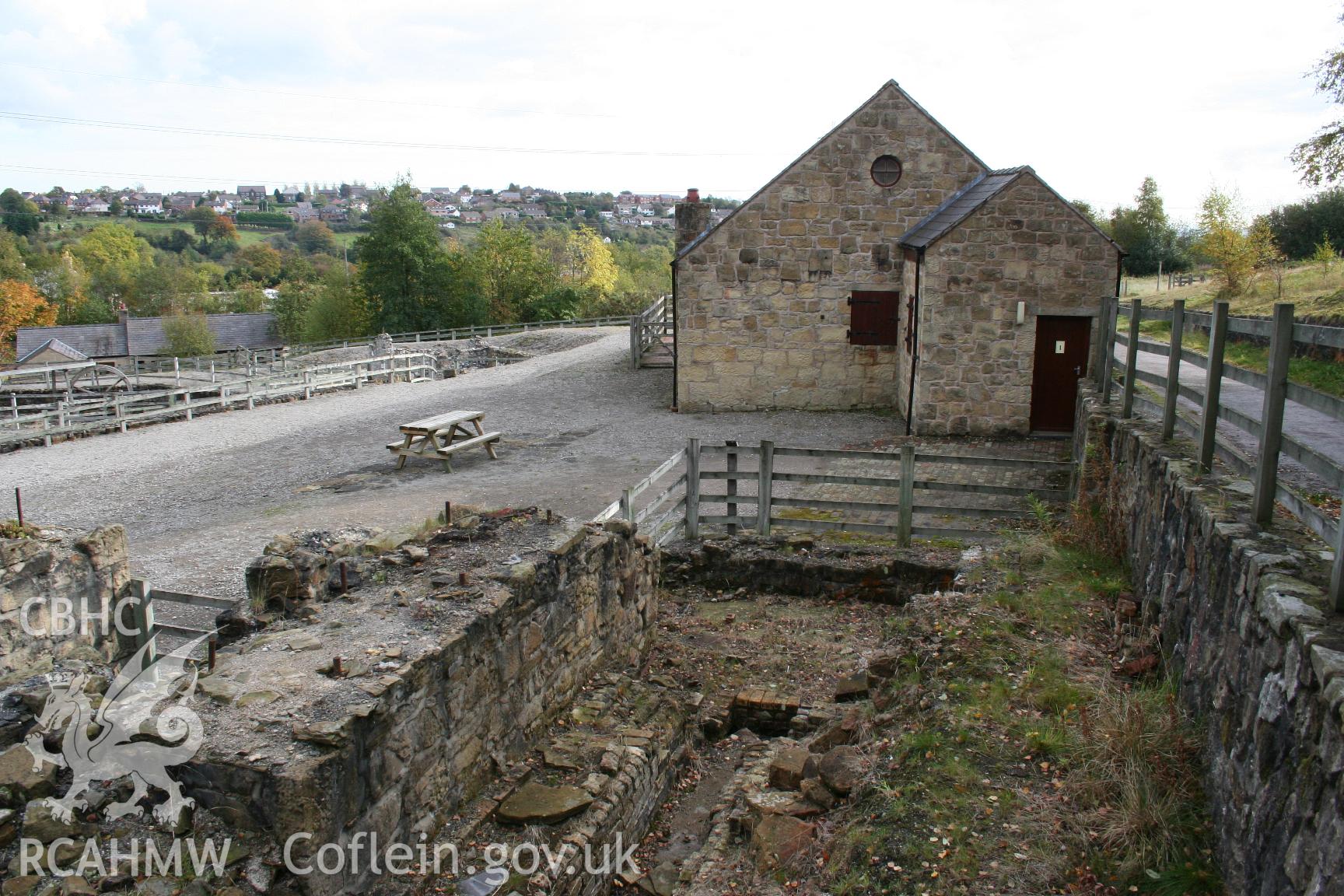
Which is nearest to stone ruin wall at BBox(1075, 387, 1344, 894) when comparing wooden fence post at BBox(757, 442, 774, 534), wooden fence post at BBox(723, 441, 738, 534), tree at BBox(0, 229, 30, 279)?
wooden fence post at BBox(757, 442, 774, 534)

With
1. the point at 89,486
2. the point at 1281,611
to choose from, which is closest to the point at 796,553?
the point at 1281,611

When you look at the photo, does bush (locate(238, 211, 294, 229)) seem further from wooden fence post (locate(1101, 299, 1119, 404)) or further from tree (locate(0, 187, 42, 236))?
wooden fence post (locate(1101, 299, 1119, 404))

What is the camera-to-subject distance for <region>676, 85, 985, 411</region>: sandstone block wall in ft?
56.7

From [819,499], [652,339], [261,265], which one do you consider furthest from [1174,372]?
[261,265]

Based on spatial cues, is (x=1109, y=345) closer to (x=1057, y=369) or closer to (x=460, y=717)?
(x=1057, y=369)

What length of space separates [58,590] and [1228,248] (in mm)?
31225

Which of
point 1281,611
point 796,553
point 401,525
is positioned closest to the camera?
point 1281,611

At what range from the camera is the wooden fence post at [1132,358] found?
7688 millimetres

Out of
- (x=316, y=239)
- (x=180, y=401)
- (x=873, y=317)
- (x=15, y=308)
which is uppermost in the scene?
(x=316, y=239)

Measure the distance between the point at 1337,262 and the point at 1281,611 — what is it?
97.5 feet

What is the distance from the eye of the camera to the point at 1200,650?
4.52m

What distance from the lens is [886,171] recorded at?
17.4 metres

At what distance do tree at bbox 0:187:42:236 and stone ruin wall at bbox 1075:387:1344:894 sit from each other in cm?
15903

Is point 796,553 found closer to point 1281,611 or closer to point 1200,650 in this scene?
point 1200,650
